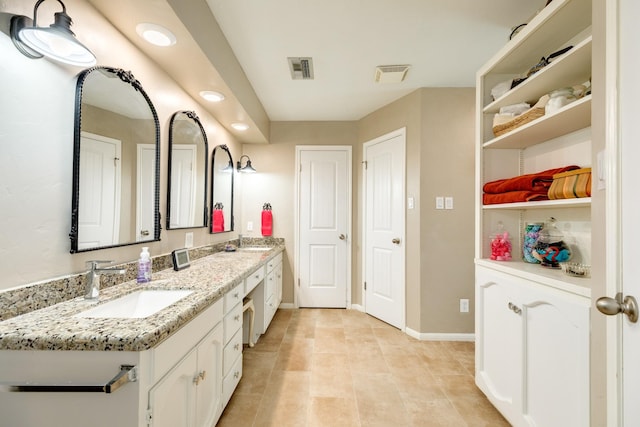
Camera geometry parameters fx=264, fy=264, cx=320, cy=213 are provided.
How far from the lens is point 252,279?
80.6 inches

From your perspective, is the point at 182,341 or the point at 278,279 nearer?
the point at 182,341

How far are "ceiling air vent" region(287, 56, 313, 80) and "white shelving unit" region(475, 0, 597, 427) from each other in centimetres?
129

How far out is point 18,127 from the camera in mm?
920

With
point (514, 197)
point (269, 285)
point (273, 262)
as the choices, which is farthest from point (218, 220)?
point (514, 197)

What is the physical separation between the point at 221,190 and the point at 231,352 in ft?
5.52

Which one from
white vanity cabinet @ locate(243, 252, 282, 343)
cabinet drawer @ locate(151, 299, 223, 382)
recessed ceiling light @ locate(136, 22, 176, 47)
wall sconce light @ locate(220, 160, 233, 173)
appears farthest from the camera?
wall sconce light @ locate(220, 160, 233, 173)

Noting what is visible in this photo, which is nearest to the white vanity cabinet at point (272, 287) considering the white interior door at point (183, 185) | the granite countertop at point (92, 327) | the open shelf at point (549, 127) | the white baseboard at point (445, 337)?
the white interior door at point (183, 185)

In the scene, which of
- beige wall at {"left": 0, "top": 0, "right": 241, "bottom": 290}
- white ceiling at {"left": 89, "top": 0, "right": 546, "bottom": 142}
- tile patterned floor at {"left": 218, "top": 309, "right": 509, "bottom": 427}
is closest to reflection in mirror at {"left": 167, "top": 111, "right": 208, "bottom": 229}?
white ceiling at {"left": 89, "top": 0, "right": 546, "bottom": 142}

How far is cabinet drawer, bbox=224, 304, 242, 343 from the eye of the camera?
1.47 m

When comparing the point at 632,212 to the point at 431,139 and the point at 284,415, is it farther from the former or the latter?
the point at 431,139

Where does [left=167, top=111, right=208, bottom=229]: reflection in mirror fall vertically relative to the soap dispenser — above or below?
above

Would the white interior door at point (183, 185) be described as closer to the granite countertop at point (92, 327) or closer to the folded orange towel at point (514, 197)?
the granite countertop at point (92, 327)

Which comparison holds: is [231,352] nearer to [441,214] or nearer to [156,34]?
[156,34]

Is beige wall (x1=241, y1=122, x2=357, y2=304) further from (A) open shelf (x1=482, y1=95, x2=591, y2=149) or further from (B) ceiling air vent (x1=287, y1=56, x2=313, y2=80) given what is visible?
(A) open shelf (x1=482, y1=95, x2=591, y2=149)
